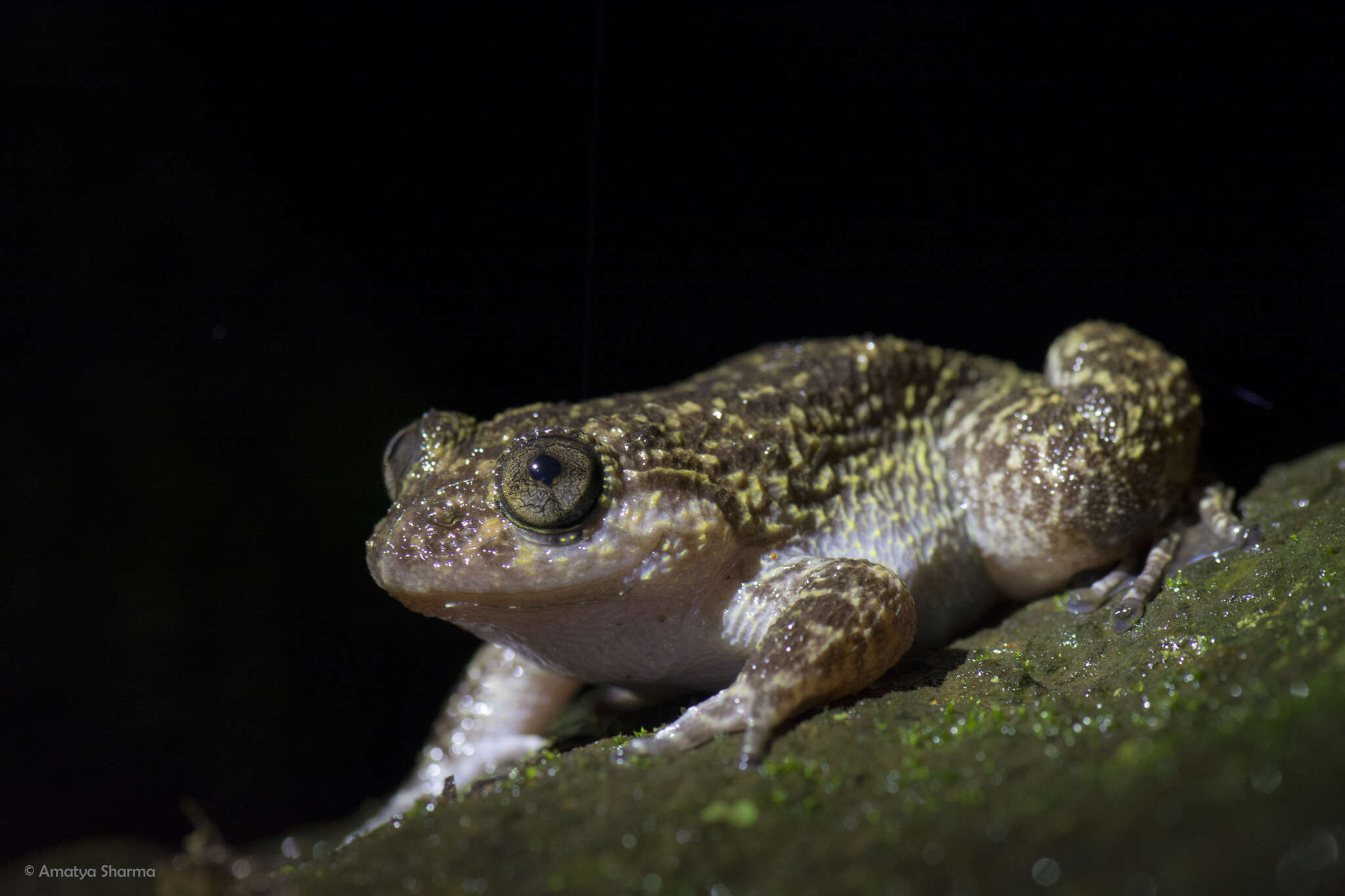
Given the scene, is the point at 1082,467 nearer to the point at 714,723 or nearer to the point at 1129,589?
the point at 1129,589

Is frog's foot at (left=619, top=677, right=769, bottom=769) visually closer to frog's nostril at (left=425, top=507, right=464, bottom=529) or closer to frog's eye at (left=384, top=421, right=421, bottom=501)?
frog's nostril at (left=425, top=507, right=464, bottom=529)

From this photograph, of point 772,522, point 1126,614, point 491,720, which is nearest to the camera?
point 1126,614

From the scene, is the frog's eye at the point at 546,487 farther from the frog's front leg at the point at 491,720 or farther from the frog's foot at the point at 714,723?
the frog's front leg at the point at 491,720

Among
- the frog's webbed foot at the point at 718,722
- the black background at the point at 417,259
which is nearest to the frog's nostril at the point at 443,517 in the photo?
the frog's webbed foot at the point at 718,722

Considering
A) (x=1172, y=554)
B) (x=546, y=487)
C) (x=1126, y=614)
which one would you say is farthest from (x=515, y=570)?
(x=1172, y=554)

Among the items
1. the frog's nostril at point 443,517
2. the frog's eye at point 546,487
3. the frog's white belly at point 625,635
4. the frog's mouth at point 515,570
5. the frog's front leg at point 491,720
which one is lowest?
the frog's front leg at point 491,720

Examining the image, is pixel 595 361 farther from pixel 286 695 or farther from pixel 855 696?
pixel 855 696
